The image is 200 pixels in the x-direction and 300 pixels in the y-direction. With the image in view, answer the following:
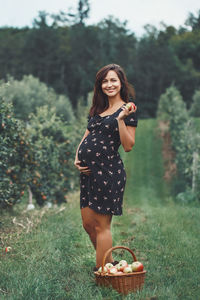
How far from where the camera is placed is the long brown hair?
3.71 m

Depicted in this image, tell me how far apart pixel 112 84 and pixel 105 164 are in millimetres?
733

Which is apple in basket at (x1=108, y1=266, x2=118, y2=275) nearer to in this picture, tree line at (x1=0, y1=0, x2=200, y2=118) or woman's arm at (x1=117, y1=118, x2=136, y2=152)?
woman's arm at (x1=117, y1=118, x2=136, y2=152)

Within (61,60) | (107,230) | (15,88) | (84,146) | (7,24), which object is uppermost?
(7,24)

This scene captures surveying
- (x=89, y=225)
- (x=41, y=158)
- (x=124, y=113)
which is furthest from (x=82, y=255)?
(x=41, y=158)

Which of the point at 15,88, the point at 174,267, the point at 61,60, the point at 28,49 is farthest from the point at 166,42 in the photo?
the point at 174,267

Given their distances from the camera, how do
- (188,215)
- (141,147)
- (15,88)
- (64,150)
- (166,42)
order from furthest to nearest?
(166,42)
(15,88)
(141,147)
(64,150)
(188,215)

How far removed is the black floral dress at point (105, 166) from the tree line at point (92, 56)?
134 ft

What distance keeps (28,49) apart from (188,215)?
43.5m

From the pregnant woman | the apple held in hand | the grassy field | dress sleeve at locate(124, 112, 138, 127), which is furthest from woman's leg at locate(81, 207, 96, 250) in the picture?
the apple held in hand

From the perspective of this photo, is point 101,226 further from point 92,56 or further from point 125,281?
point 92,56

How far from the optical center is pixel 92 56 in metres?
46.8

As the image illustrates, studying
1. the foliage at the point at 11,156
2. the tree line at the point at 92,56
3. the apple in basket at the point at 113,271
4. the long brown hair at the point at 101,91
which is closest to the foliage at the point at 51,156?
the foliage at the point at 11,156

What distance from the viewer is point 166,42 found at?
1829 inches

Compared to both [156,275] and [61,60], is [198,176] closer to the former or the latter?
[156,275]
